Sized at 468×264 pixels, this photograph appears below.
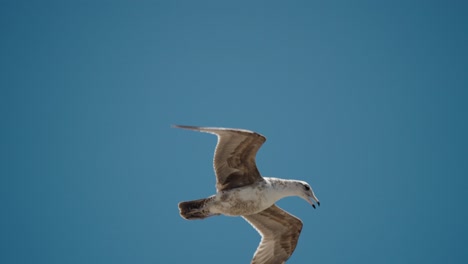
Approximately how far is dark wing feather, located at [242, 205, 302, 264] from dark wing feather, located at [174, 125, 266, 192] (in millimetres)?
1583

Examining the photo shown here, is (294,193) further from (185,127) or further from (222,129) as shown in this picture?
(185,127)

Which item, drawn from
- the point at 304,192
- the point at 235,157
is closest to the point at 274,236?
the point at 304,192

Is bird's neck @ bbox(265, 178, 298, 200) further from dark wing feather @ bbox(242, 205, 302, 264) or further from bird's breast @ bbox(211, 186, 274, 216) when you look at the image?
dark wing feather @ bbox(242, 205, 302, 264)

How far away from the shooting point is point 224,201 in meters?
11.0

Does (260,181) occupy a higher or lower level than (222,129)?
lower

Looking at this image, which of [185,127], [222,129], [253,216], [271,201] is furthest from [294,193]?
[185,127]

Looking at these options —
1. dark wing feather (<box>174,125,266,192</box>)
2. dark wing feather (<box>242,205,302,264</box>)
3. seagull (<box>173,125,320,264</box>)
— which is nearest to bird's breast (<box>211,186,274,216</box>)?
seagull (<box>173,125,320,264</box>)

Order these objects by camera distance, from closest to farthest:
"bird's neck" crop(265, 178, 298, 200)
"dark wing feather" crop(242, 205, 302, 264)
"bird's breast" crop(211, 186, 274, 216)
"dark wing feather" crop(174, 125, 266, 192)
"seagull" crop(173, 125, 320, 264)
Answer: "dark wing feather" crop(174, 125, 266, 192)
"seagull" crop(173, 125, 320, 264)
"bird's breast" crop(211, 186, 274, 216)
"bird's neck" crop(265, 178, 298, 200)
"dark wing feather" crop(242, 205, 302, 264)

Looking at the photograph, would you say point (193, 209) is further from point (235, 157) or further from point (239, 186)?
point (235, 157)

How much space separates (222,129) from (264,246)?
13.1 ft

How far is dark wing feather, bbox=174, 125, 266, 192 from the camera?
10.3m

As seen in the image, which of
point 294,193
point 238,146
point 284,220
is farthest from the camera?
point 284,220

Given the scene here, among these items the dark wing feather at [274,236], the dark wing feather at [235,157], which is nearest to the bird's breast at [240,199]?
the dark wing feather at [235,157]

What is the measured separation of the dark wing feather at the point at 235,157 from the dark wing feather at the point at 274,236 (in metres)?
1.58
